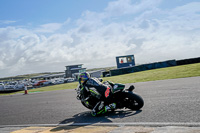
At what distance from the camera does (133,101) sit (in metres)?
6.68

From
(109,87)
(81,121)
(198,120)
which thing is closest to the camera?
(198,120)

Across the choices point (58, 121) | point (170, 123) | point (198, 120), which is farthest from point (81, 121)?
point (198, 120)

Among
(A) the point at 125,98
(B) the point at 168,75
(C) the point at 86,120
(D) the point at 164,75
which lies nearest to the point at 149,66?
(D) the point at 164,75

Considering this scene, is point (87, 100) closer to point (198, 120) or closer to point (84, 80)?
point (84, 80)

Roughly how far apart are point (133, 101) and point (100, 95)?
106cm

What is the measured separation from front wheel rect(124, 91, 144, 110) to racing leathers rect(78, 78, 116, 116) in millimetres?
445

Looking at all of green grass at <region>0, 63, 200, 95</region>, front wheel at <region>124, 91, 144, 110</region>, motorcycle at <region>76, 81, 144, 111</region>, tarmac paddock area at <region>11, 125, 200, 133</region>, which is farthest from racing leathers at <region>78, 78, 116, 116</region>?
green grass at <region>0, 63, 200, 95</region>

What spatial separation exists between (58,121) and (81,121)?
0.95 meters

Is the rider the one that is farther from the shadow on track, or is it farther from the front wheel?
the front wheel

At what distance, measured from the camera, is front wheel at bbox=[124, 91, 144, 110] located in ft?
21.4

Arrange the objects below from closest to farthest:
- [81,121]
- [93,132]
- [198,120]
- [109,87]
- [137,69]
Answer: [198,120] < [93,132] < [81,121] < [109,87] < [137,69]

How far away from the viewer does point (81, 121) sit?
21.0 ft

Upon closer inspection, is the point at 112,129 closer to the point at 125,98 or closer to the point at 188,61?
the point at 125,98

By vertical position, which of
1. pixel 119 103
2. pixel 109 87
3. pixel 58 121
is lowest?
pixel 58 121
